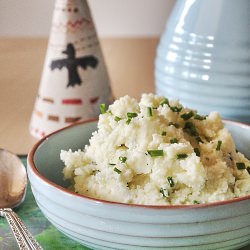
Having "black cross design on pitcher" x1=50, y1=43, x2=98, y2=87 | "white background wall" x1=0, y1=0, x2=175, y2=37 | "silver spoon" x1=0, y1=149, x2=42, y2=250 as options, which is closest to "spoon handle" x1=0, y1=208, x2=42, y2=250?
"silver spoon" x1=0, y1=149, x2=42, y2=250

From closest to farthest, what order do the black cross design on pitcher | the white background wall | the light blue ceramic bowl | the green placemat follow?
the light blue ceramic bowl
the green placemat
the black cross design on pitcher
the white background wall

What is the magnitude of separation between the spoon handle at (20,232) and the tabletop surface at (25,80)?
298 mm

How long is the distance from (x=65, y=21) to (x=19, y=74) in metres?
0.16

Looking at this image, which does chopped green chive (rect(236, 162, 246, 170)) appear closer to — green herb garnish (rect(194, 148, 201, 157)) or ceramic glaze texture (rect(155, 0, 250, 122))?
green herb garnish (rect(194, 148, 201, 157))

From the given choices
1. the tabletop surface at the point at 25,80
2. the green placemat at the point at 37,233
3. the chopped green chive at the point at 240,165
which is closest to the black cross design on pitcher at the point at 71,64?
the tabletop surface at the point at 25,80

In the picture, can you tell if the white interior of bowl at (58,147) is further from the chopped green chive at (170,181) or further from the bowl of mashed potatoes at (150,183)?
the chopped green chive at (170,181)

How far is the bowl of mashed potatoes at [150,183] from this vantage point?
2.00 feet

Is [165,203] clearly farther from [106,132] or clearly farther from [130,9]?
[130,9]

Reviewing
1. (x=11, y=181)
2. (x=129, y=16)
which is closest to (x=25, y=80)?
(x=11, y=181)

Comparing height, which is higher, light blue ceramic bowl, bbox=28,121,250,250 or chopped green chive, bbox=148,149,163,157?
chopped green chive, bbox=148,149,163,157

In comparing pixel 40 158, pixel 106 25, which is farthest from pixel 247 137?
pixel 106 25

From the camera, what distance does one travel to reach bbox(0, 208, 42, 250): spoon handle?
0.67 meters

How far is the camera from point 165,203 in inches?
26.0

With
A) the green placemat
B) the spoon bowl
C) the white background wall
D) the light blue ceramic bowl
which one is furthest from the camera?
the white background wall
